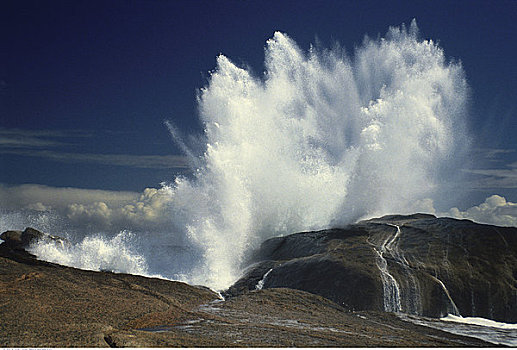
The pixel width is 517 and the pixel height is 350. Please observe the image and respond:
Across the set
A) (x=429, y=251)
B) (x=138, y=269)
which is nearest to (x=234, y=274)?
(x=138, y=269)

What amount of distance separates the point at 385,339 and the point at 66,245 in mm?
14962

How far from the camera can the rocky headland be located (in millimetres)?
6809

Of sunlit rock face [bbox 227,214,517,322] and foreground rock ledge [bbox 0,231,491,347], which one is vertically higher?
sunlit rock face [bbox 227,214,517,322]

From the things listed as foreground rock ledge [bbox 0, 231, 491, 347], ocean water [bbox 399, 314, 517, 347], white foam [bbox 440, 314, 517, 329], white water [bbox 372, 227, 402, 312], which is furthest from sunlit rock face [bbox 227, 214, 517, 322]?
foreground rock ledge [bbox 0, 231, 491, 347]

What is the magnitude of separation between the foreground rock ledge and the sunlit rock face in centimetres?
146

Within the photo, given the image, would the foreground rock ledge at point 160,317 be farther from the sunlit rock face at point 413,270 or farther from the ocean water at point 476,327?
the sunlit rock face at point 413,270

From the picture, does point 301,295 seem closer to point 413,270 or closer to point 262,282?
point 262,282

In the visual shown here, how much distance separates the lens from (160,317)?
823 cm

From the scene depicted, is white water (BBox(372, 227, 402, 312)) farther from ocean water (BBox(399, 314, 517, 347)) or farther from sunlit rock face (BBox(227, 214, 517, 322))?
ocean water (BBox(399, 314, 517, 347))

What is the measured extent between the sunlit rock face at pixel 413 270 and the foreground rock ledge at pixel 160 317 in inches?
57.4

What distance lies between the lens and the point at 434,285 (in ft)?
43.2

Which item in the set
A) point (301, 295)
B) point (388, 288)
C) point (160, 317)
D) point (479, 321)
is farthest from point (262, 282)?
point (160, 317)

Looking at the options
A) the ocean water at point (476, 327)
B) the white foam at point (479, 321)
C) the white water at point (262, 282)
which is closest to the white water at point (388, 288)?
the ocean water at point (476, 327)

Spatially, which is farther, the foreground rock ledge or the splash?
the splash
